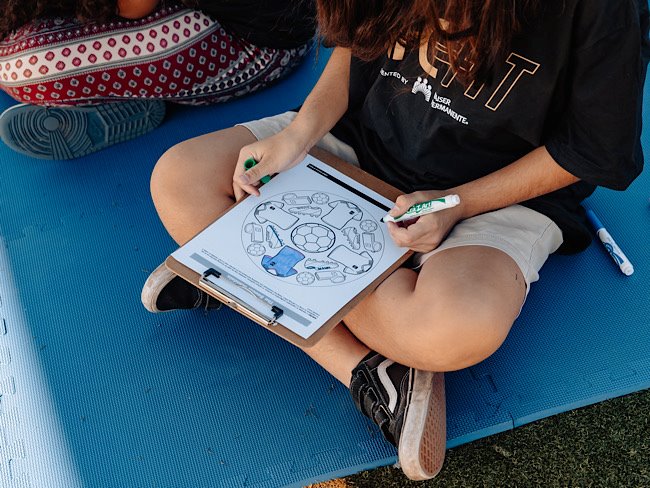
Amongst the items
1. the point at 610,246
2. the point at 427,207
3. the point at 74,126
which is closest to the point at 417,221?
the point at 427,207

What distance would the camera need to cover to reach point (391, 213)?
1.10 metres

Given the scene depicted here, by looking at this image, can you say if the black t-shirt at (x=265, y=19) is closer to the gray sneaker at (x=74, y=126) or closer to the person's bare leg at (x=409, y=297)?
the gray sneaker at (x=74, y=126)

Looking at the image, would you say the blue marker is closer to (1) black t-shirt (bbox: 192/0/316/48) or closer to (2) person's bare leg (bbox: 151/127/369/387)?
(2) person's bare leg (bbox: 151/127/369/387)

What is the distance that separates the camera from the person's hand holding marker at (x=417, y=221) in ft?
3.55

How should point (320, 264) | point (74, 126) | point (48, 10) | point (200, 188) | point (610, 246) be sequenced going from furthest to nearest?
point (74, 126)
point (48, 10)
point (610, 246)
point (200, 188)
point (320, 264)

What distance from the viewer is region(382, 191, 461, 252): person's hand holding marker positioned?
1081 millimetres

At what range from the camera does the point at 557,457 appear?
121 centimetres

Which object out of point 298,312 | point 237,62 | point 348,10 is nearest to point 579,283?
point 298,312

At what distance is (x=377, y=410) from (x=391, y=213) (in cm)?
32

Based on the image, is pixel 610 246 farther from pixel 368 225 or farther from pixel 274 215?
pixel 274 215

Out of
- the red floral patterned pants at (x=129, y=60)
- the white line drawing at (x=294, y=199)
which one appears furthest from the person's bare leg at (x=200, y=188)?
the red floral patterned pants at (x=129, y=60)

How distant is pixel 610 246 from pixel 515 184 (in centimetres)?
41

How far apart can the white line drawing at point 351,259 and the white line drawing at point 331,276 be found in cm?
1

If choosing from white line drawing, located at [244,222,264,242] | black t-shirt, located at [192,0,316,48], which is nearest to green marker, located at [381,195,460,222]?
white line drawing, located at [244,222,264,242]
